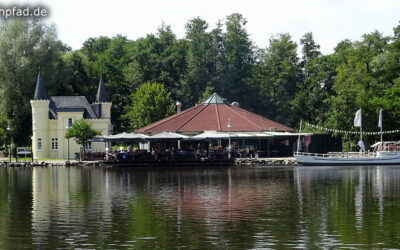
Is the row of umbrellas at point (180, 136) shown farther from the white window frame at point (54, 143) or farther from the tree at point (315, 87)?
the tree at point (315, 87)

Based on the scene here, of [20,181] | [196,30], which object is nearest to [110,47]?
[196,30]

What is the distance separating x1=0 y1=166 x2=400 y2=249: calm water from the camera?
22266mm

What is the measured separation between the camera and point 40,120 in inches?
3236

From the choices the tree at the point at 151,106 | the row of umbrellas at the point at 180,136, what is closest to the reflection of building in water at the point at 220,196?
the row of umbrellas at the point at 180,136

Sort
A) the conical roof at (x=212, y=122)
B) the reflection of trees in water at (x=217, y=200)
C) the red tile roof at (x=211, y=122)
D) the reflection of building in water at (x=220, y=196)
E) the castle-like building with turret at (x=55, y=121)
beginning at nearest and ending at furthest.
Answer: the reflection of trees in water at (x=217, y=200)
the reflection of building in water at (x=220, y=196)
the conical roof at (x=212, y=122)
the red tile roof at (x=211, y=122)
the castle-like building with turret at (x=55, y=121)

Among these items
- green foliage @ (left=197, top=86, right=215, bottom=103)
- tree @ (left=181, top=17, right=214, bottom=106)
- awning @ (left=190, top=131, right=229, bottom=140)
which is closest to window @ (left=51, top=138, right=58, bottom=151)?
awning @ (left=190, top=131, right=229, bottom=140)

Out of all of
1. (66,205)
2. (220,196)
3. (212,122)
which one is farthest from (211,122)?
(66,205)

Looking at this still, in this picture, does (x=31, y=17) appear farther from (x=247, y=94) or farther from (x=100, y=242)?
(x=100, y=242)

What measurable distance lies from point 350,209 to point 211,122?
48531 mm

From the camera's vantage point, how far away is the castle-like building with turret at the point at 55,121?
8200 centimetres

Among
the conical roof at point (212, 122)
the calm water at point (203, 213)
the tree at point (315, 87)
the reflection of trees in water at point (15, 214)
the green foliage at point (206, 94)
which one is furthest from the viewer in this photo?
the tree at point (315, 87)

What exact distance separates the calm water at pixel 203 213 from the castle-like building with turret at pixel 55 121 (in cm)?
3545

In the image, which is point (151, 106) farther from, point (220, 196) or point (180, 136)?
point (220, 196)

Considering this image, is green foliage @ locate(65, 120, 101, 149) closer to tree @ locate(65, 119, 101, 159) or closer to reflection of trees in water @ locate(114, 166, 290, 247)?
tree @ locate(65, 119, 101, 159)
